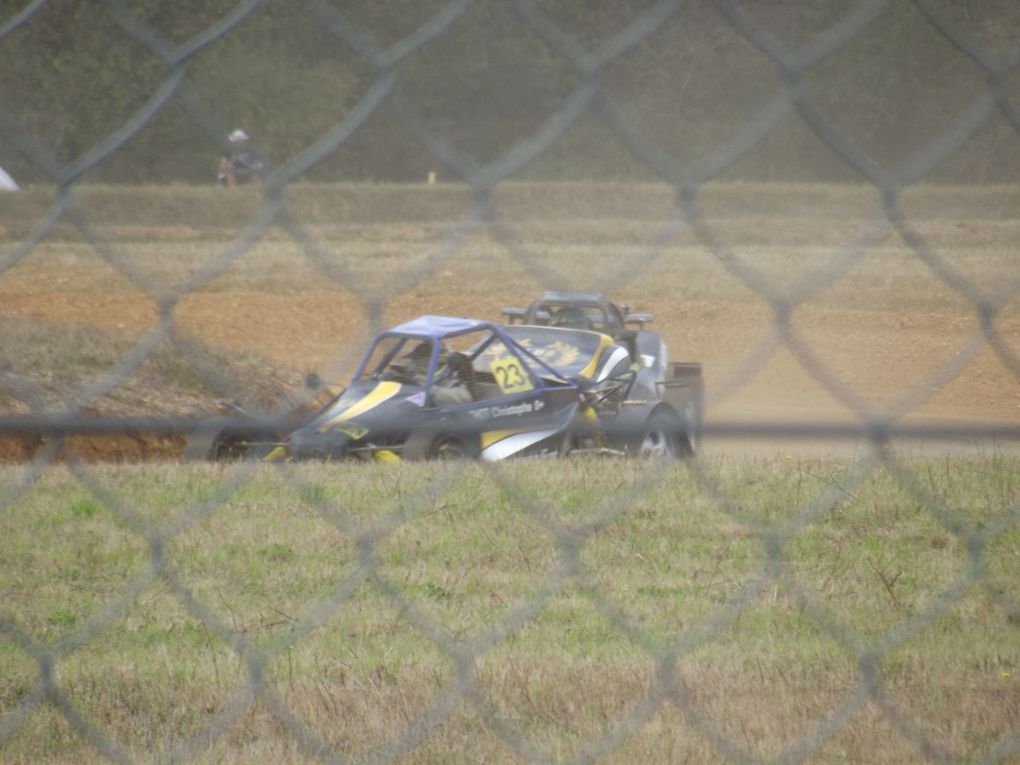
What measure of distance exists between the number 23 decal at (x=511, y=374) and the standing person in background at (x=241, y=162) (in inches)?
103

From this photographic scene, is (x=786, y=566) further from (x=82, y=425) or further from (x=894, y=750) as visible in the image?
(x=82, y=425)

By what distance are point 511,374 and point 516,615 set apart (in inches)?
77.0

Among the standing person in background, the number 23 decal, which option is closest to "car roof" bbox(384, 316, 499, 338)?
the number 23 decal

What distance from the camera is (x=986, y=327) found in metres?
0.93

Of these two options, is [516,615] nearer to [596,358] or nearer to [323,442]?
[323,442]

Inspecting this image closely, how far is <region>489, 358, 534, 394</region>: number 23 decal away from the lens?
364 centimetres

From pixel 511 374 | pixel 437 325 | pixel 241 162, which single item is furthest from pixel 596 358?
pixel 241 162

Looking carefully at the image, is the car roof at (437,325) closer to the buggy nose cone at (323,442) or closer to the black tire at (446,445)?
the buggy nose cone at (323,442)

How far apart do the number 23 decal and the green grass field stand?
25cm

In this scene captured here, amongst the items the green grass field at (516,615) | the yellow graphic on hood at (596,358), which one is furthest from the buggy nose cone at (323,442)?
the yellow graphic on hood at (596,358)

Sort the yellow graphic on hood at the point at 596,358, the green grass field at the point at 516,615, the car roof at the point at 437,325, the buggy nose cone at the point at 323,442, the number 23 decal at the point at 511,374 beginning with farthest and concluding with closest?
the yellow graphic on hood at the point at 596,358, the car roof at the point at 437,325, the number 23 decal at the point at 511,374, the buggy nose cone at the point at 323,442, the green grass field at the point at 516,615

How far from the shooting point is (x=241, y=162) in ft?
2.64

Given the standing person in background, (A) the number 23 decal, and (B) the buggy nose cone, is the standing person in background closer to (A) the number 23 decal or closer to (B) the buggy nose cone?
(B) the buggy nose cone

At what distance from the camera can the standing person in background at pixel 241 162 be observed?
30.3 inches
